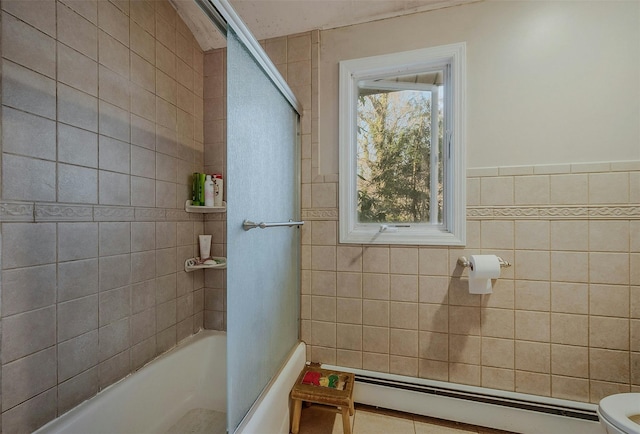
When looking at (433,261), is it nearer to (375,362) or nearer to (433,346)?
(433,346)

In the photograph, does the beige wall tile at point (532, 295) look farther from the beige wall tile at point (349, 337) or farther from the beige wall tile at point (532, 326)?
the beige wall tile at point (349, 337)

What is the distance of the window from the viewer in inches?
53.4

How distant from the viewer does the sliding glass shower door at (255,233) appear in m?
0.80

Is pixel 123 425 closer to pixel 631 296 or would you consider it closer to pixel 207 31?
pixel 207 31

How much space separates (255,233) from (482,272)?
1040 mm

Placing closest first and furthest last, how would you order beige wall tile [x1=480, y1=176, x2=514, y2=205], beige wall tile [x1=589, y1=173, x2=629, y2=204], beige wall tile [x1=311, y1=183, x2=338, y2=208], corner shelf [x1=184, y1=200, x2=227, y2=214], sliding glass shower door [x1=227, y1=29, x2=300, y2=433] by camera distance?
1. sliding glass shower door [x1=227, y1=29, x2=300, y2=433]
2. beige wall tile [x1=589, y1=173, x2=629, y2=204]
3. beige wall tile [x1=480, y1=176, x2=514, y2=205]
4. beige wall tile [x1=311, y1=183, x2=338, y2=208]
5. corner shelf [x1=184, y1=200, x2=227, y2=214]

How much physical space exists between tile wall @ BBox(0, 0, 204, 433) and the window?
1.06m

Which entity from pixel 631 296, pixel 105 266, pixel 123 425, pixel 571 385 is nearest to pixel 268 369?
pixel 123 425

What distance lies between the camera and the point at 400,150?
1.46m

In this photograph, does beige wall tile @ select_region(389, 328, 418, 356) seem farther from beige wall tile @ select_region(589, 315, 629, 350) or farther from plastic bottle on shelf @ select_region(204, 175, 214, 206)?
plastic bottle on shelf @ select_region(204, 175, 214, 206)

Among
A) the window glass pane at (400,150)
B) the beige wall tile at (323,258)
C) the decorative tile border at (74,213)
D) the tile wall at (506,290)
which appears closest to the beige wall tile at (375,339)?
the tile wall at (506,290)

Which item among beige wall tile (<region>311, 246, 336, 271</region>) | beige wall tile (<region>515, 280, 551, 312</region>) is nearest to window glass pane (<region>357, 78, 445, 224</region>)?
beige wall tile (<region>311, 246, 336, 271</region>)

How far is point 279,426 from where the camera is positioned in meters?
1.10

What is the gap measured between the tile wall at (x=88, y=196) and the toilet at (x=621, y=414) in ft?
6.76
